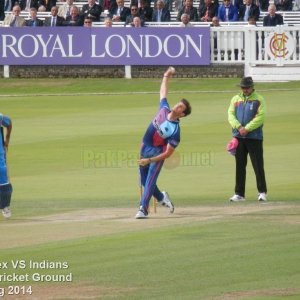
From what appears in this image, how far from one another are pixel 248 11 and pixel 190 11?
5.92 ft

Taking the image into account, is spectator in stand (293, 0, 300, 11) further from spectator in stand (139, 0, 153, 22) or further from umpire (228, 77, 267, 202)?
umpire (228, 77, 267, 202)

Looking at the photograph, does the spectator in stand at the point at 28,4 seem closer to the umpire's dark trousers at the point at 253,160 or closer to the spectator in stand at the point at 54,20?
the spectator in stand at the point at 54,20

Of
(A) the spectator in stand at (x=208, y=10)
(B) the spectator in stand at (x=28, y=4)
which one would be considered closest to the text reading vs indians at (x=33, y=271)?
(A) the spectator in stand at (x=208, y=10)

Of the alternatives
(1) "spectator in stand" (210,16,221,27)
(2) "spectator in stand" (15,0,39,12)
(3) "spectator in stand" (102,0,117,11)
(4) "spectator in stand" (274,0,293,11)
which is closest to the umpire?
(1) "spectator in stand" (210,16,221,27)

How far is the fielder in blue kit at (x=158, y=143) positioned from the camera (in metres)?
16.6

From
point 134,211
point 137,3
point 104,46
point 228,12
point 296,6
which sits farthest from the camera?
point 296,6

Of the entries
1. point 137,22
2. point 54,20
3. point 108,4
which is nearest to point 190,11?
point 137,22

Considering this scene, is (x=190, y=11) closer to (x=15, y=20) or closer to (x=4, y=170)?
(x=15, y=20)

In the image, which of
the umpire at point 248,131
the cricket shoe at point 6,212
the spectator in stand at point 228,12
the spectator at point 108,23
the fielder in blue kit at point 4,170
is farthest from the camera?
the spectator in stand at point 228,12

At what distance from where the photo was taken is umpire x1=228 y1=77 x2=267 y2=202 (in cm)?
1888

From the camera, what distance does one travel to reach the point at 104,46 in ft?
126

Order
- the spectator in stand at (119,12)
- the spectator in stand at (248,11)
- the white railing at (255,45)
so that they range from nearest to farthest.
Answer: the white railing at (255,45) < the spectator in stand at (248,11) < the spectator in stand at (119,12)

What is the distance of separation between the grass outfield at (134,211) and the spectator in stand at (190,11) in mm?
4802

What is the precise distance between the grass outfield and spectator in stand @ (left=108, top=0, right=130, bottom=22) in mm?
5103
